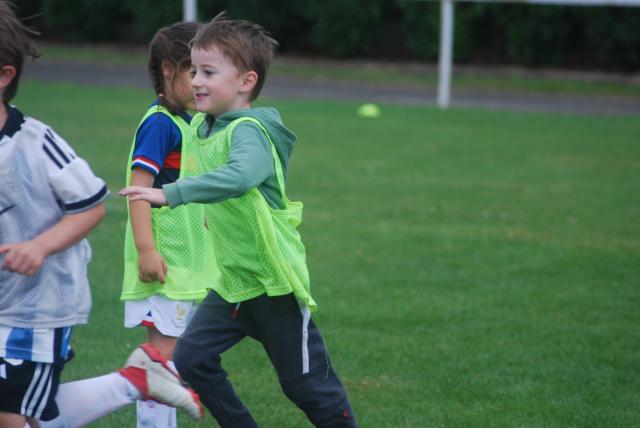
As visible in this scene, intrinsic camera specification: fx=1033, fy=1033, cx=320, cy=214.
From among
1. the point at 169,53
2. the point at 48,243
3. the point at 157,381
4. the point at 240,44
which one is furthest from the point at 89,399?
the point at 169,53

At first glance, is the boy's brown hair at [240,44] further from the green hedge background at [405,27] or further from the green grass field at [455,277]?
the green hedge background at [405,27]

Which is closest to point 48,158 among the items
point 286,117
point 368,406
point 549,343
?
point 368,406

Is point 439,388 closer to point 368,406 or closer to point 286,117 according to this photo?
point 368,406

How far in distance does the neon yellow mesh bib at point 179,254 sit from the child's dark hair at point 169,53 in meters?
0.12

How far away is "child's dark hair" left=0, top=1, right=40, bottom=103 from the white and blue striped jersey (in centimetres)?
9

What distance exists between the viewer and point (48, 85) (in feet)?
63.2

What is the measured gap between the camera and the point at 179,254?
3936 mm

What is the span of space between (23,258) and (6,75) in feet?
1.90

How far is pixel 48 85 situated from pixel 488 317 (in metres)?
14.6

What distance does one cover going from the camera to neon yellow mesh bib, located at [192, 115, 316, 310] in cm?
340

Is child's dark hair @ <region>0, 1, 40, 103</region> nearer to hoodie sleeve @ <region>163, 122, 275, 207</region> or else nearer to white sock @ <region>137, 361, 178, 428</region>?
hoodie sleeve @ <region>163, 122, 275, 207</region>

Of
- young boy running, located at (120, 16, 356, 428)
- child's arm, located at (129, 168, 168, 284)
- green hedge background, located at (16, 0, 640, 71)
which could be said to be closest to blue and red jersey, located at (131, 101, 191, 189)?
child's arm, located at (129, 168, 168, 284)

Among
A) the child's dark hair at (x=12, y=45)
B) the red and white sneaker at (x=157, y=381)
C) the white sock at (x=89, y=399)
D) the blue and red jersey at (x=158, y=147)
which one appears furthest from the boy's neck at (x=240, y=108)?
the white sock at (x=89, y=399)

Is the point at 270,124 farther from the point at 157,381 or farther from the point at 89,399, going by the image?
the point at 89,399
